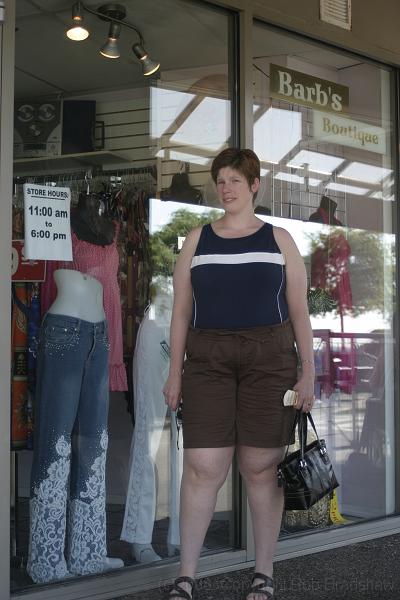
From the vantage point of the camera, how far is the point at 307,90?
451cm

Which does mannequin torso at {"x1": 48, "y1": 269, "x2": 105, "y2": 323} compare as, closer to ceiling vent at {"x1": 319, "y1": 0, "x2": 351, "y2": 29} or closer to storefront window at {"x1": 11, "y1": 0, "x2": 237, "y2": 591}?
storefront window at {"x1": 11, "y1": 0, "x2": 237, "y2": 591}

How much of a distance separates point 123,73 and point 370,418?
7.48 feet

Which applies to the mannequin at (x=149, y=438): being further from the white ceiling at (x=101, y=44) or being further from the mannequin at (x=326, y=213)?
the mannequin at (x=326, y=213)

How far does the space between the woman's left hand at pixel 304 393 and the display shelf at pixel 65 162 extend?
4.22 feet

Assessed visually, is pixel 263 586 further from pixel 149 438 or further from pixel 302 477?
pixel 149 438

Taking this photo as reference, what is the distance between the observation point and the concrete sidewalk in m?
3.43

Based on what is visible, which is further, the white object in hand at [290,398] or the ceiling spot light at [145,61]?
the ceiling spot light at [145,61]

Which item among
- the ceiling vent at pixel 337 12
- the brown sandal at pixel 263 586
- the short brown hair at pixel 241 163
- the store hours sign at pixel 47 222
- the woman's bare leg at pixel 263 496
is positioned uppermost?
the ceiling vent at pixel 337 12

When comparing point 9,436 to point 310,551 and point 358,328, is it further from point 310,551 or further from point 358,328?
point 358,328

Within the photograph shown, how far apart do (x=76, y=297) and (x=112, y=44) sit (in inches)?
47.9

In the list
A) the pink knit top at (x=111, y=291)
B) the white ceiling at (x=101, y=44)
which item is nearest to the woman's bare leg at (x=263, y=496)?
the pink knit top at (x=111, y=291)

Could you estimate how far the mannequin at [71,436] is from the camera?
3.37 meters

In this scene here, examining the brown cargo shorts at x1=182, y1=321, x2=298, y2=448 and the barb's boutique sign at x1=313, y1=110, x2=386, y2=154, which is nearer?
the brown cargo shorts at x1=182, y1=321, x2=298, y2=448

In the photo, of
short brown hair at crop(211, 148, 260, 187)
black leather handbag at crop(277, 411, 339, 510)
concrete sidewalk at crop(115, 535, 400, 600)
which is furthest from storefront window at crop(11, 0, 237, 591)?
black leather handbag at crop(277, 411, 339, 510)
